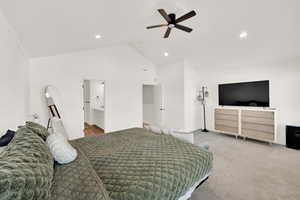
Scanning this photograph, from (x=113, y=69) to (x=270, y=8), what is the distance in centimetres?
419

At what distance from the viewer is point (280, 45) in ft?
10.8

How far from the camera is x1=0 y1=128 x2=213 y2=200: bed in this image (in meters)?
0.74

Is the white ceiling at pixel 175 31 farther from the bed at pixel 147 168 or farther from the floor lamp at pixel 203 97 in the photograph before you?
the bed at pixel 147 168

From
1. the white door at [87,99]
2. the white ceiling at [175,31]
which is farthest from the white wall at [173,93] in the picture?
the white door at [87,99]

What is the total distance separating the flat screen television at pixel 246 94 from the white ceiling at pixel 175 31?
0.71 m

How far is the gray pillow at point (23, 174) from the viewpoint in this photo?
2.03 ft

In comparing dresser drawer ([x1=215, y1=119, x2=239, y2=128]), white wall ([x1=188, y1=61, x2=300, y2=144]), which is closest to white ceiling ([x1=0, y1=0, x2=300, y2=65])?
white wall ([x1=188, y1=61, x2=300, y2=144])

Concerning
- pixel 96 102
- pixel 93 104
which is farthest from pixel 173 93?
pixel 93 104

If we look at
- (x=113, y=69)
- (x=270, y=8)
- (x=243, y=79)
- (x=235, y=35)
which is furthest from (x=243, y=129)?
(x=113, y=69)

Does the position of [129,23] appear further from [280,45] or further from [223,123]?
[223,123]

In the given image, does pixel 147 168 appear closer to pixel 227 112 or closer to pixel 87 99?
pixel 227 112

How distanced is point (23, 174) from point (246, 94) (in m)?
4.97

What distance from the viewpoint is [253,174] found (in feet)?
7.72

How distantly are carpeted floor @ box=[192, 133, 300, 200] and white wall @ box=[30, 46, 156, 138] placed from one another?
10.2 feet
